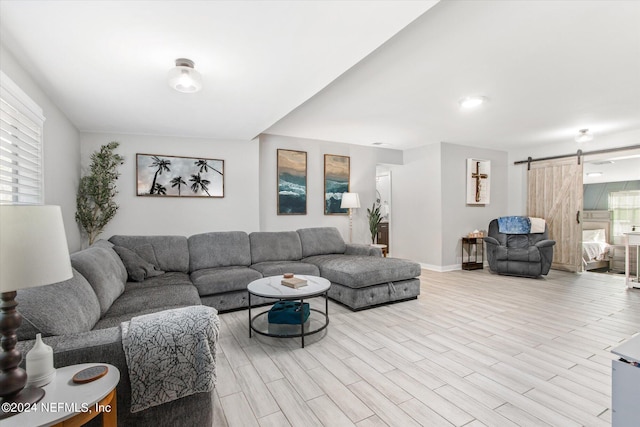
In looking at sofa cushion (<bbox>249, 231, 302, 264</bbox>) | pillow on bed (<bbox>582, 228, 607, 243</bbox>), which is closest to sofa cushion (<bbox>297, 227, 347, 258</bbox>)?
sofa cushion (<bbox>249, 231, 302, 264</bbox>)

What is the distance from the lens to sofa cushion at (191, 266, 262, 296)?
3.19 m

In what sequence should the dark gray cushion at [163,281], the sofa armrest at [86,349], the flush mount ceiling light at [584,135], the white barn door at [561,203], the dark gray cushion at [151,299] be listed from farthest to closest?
the white barn door at [561,203], the flush mount ceiling light at [584,135], the dark gray cushion at [163,281], the dark gray cushion at [151,299], the sofa armrest at [86,349]

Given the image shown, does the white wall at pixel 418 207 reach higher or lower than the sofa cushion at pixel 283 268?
higher

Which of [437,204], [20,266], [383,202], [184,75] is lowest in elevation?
[20,266]

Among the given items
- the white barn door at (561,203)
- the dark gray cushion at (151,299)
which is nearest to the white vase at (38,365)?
the dark gray cushion at (151,299)

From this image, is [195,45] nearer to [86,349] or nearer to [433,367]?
[86,349]

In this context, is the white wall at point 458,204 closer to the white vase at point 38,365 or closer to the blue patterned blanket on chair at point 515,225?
the blue patterned blanket on chair at point 515,225

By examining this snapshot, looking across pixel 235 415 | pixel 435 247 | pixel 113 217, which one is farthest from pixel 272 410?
pixel 435 247

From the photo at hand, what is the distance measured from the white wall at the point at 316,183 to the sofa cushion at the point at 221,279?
164cm

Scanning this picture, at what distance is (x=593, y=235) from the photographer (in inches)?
265

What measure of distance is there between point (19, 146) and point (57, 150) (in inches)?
36.8

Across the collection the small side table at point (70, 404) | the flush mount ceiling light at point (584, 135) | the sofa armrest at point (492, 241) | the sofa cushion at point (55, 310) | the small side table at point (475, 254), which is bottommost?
the small side table at point (475, 254)

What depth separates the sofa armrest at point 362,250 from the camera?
439 cm

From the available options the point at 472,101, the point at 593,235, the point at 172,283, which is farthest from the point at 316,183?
Answer: the point at 593,235
